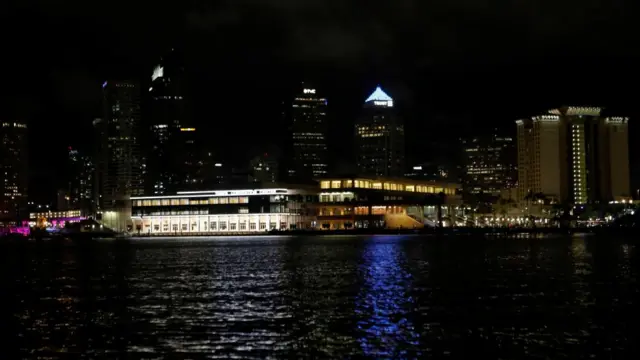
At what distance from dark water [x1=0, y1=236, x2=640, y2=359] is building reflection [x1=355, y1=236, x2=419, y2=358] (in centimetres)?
5

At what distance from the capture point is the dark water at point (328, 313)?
1099 inches

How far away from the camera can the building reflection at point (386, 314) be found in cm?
2803

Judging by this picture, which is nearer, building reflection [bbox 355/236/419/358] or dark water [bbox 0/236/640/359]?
dark water [bbox 0/236/640/359]

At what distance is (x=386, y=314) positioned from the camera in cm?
3628

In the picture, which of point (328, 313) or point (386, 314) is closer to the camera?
point (386, 314)

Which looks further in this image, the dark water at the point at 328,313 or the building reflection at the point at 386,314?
the building reflection at the point at 386,314

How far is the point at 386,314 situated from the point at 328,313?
8.90 feet

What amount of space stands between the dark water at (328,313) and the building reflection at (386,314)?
0.16ft

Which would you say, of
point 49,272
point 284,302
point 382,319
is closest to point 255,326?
point 382,319

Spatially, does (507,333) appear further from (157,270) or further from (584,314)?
(157,270)

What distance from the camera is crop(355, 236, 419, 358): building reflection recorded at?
92.0 ft

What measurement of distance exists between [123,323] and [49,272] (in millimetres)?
39252

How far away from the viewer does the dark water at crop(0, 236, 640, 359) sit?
91.6 feet

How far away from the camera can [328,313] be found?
3678 centimetres
